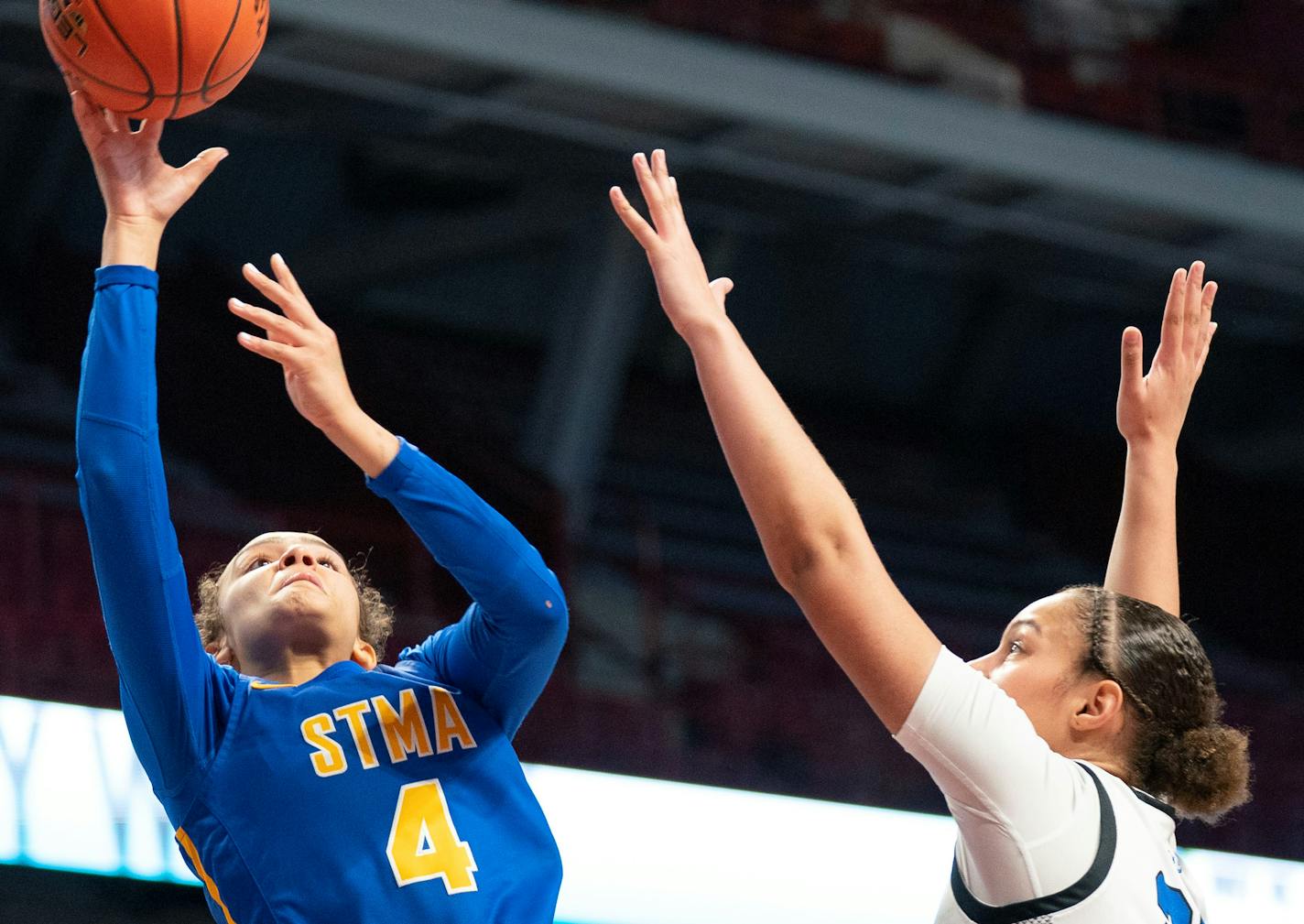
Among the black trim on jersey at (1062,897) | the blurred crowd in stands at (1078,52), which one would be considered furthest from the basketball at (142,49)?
the blurred crowd in stands at (1078,52)

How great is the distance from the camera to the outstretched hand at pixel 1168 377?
1.95 meters

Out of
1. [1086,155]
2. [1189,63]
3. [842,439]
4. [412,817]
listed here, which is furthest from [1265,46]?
[412,817]

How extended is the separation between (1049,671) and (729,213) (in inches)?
281

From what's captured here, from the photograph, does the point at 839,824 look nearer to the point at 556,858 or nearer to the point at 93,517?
the point at 556,858

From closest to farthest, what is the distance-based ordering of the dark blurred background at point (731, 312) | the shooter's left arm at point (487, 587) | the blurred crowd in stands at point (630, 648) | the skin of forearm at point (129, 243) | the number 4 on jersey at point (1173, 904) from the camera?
the number 4 on jersey at point (1173, 904)
the skin of forearm at point (129, 243)
the shooter's left arm at point (487, 587)
the blurred crowd in stands at point (630, 648)
the dark blurred background at point (731, 312)

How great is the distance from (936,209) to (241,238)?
4.78 m

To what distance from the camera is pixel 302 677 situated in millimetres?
1851

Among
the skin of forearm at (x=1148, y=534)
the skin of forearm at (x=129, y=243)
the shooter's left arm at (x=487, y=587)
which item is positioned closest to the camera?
the skin of forearm at (x=129, y=243)

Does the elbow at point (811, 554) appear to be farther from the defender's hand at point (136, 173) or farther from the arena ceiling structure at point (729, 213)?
the arena ceiling structure at point (729, 213)

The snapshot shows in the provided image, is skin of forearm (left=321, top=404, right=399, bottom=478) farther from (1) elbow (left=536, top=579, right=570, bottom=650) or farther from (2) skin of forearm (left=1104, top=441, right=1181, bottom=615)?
(2) skin of forearm (left=1104, top=441, right=1181, bottom=615)

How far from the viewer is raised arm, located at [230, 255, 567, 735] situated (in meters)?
1.70

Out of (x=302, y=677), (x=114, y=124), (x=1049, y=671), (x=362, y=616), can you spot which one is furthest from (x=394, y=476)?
(x=1049, y=671)

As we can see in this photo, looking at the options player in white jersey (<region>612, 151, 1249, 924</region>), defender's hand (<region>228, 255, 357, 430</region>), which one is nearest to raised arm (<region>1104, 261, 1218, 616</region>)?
player in white jersey (<region>612, 151, 1249, 924</region>)

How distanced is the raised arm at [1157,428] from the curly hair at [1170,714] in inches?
14.8
